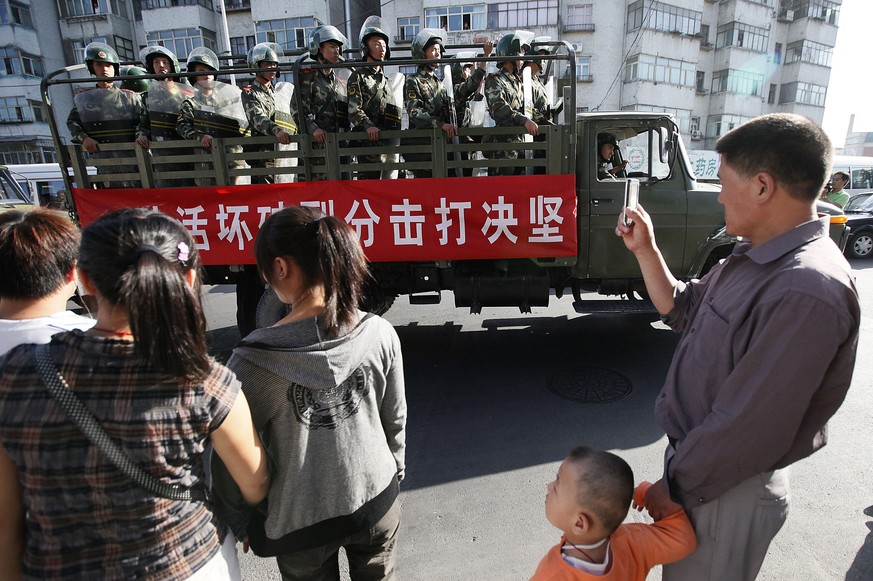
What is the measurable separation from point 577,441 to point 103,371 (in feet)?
9.61

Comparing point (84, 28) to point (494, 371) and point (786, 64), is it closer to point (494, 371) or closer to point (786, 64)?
point (494, 371)

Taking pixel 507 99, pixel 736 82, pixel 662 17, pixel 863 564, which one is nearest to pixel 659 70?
pixel 662 17

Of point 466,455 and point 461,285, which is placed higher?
point 461,285

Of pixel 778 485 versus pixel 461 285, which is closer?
pixel 778 485

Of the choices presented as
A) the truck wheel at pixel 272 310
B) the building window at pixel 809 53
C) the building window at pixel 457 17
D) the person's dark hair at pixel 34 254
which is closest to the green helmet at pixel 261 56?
the truck wheel at pixel 272 310

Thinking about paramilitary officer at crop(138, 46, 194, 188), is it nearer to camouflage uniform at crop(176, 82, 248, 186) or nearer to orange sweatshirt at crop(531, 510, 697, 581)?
camouflage uniform at crop(176, 82, 248, 186)

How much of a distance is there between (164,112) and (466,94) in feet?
9.56

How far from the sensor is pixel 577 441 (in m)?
3.17

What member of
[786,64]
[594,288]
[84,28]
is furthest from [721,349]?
[786,64]

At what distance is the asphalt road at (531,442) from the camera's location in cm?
227

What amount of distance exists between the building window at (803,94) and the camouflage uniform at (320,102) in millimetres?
34821

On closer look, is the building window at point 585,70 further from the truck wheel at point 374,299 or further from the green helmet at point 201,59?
the truck wheel at point 374,299

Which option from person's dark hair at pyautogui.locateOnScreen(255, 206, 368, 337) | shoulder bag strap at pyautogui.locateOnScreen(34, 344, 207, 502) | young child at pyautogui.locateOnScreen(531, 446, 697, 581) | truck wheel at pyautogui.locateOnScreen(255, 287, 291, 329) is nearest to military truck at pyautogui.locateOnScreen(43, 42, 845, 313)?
truck wheel at pyautogui.locateOnScreen(255, 287, 291, 329)

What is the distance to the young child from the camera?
1265 mm
